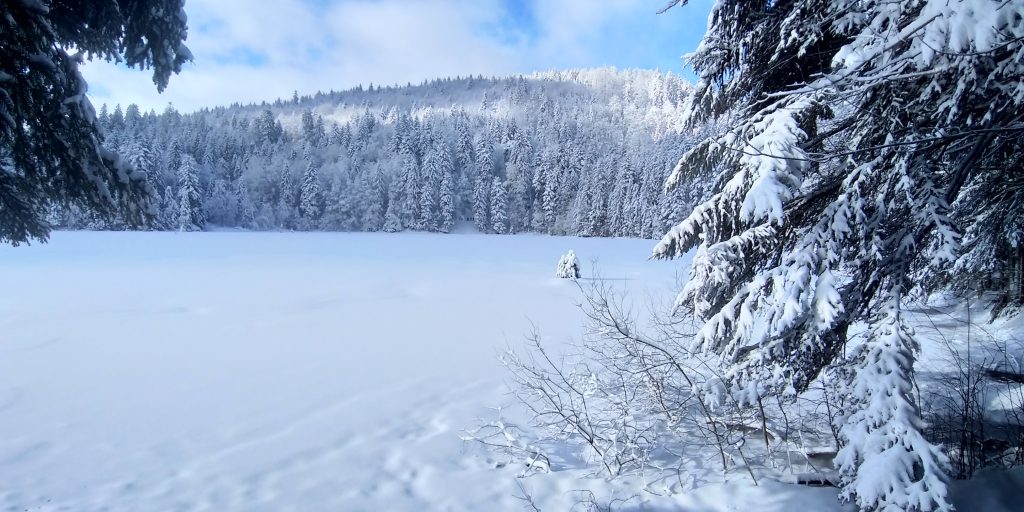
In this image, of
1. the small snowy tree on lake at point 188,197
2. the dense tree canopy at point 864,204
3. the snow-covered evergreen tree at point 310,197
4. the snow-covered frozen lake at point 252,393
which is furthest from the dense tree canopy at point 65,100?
the snow-covered evergreen tree at point 310,197

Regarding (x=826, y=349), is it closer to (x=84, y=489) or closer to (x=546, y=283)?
(x=84, y=489)

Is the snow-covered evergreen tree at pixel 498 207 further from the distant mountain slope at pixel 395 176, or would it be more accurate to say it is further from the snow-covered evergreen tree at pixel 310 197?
the snow-covered evergreen tree at pixel 310 197

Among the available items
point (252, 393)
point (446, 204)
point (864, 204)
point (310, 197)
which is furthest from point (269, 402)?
point (310, 197)

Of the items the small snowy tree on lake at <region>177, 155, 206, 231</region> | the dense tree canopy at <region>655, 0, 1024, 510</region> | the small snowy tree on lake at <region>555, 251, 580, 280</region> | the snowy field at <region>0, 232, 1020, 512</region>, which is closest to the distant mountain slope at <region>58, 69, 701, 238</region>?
the small snowy tree on lake at <region>177, 155, 206, 231</region>

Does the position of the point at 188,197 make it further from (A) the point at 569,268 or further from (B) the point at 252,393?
(B) the point at 252,393

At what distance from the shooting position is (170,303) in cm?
1286

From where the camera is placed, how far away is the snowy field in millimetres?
4641

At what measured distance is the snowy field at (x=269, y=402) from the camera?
4.64 m

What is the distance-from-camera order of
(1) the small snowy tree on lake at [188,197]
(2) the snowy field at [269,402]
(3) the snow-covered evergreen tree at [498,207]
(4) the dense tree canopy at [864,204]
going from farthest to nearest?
(3) the snow-covered evergreen tree at [498,207] < (1) the small snowy tree on lake at [188,197] < (2) the snowy field at [269,402] < (4) the dense tree canopy at [864,204]

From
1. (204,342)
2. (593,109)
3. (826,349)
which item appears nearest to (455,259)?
(204,342)

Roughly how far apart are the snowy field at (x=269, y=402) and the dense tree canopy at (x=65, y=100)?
8.01ft

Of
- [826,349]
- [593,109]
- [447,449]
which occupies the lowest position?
[447,449]

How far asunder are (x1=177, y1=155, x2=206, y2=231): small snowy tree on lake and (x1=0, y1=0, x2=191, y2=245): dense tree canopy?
57490mm

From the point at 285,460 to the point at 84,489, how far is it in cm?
165
